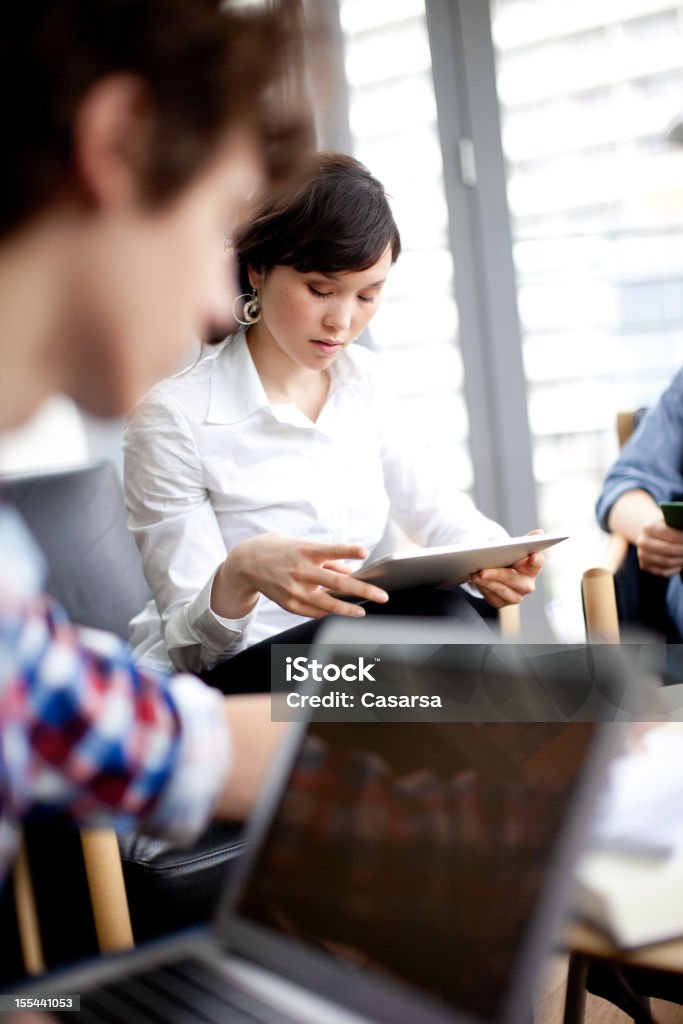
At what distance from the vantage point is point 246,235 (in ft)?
4.65

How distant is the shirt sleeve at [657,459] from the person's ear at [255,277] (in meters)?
0.77

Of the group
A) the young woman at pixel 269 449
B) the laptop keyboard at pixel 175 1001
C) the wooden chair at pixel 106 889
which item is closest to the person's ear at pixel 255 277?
the young woman at pixel 269 449

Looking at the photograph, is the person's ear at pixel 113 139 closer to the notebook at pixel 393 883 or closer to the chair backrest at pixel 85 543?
the notebook at pixel 393 883

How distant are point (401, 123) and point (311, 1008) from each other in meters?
2.29

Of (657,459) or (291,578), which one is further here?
(657,459)

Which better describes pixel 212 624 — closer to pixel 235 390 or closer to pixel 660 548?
pixel 235 390

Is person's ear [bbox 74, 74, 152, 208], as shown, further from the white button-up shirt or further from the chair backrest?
the chair backrest

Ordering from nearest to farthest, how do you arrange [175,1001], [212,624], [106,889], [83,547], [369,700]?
1. [175,1001]
2. [369,700]
3. [106,889]
4. [212,624]
5. [83,547]

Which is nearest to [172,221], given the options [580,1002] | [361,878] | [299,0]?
[299,0]

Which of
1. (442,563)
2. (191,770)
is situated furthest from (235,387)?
(191,770)

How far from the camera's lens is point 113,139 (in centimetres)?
47

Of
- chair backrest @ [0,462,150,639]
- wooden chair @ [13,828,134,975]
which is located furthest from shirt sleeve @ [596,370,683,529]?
wooden chair @ [13,828,134,975]

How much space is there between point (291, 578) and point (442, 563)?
0.19 m

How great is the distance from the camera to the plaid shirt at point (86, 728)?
50cm
